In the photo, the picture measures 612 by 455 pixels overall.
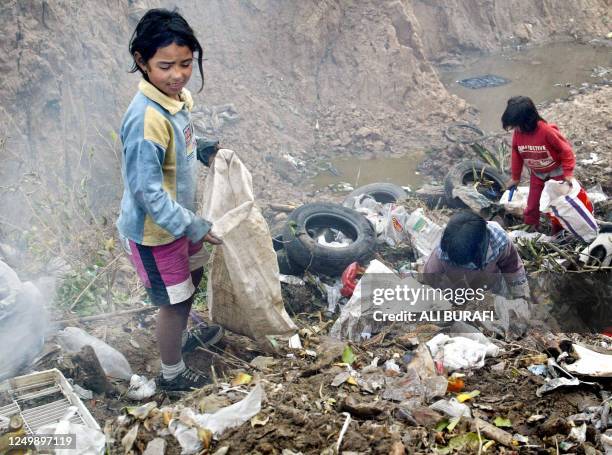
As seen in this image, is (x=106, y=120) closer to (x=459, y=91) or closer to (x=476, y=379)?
(x=476, y=379)

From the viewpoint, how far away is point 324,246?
4562mm

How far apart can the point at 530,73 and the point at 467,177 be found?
254 inches

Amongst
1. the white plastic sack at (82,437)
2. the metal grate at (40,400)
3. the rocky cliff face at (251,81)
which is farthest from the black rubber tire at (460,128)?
the white plastic sack at (82,437)

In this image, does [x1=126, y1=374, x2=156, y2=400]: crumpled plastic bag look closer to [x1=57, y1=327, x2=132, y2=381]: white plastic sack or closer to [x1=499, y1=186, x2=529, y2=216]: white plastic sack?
[x1=57, y1=327, x2=132, y2=381]: white plastic sack

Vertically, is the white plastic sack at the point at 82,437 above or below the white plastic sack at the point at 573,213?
below

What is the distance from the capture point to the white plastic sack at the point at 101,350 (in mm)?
3236

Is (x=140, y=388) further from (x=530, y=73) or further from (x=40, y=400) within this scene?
(x=530, y=73)

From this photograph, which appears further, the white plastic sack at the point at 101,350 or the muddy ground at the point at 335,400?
the white plastic sack at the point at 101,350

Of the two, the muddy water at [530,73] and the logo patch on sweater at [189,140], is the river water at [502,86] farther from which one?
the logo patch on sweater at [189,140]

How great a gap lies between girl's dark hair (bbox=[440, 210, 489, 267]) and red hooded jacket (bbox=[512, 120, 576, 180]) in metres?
1.70

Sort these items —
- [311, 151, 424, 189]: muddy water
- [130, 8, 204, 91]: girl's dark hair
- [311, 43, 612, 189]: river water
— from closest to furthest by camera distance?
1. [130, 8, 204, 91]: girl's dark hair
2. [311, 151, 424, 189]: muddy water
3. [311, 43, 612, 189]: river water

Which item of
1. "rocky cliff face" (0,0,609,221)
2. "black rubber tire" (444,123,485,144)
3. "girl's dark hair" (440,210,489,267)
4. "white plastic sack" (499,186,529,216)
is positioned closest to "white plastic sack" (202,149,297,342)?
"girl's dark hair" (440,210,489,267)

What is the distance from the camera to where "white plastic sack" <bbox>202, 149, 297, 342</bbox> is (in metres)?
2.97

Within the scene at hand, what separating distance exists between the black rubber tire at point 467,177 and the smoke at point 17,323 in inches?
163
